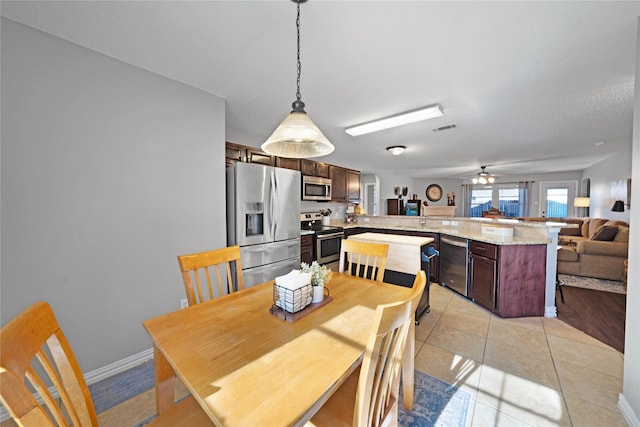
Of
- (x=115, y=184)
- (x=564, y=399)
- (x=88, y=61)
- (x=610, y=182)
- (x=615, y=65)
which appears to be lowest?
(x=564, y=399)

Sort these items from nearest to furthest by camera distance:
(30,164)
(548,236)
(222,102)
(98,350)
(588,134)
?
(30,164) → (98,350) → (222,102) → (548,236) → (588,134)

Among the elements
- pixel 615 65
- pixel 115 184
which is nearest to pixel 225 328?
pixel 115 184

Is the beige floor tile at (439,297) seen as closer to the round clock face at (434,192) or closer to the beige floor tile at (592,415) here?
the beige floor tile at (592,415)

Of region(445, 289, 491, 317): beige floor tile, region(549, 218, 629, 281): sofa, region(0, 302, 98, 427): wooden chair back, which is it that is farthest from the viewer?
region(549, 218, 629, 281): sofa

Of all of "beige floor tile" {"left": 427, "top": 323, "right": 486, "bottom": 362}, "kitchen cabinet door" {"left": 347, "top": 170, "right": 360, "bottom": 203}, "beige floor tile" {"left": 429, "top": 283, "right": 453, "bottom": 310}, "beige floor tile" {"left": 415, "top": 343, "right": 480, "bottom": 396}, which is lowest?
"beige floor tile" {"left": 415, "top": 343, "right": 480, "bottom": 396}

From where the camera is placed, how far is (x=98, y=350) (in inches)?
72.0

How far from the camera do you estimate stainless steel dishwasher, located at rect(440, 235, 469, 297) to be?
3377 mm

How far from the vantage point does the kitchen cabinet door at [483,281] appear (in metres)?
2.88

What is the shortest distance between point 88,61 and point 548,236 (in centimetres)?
469

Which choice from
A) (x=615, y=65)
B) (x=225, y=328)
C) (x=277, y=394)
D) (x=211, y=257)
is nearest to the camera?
(x=277, y=394)

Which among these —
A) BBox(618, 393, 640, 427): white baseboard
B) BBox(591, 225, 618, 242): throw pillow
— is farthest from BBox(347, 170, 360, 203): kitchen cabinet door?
BBox(618, 393, 640, 427): white baseboard

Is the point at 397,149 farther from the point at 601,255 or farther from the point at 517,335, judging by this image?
the point at 601,255

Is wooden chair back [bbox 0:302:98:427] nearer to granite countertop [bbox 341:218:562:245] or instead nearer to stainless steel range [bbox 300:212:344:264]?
stainless steel range [bbox 300:212:344:264]

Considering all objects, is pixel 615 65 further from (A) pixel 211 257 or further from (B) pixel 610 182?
(B) pixel 610 182
